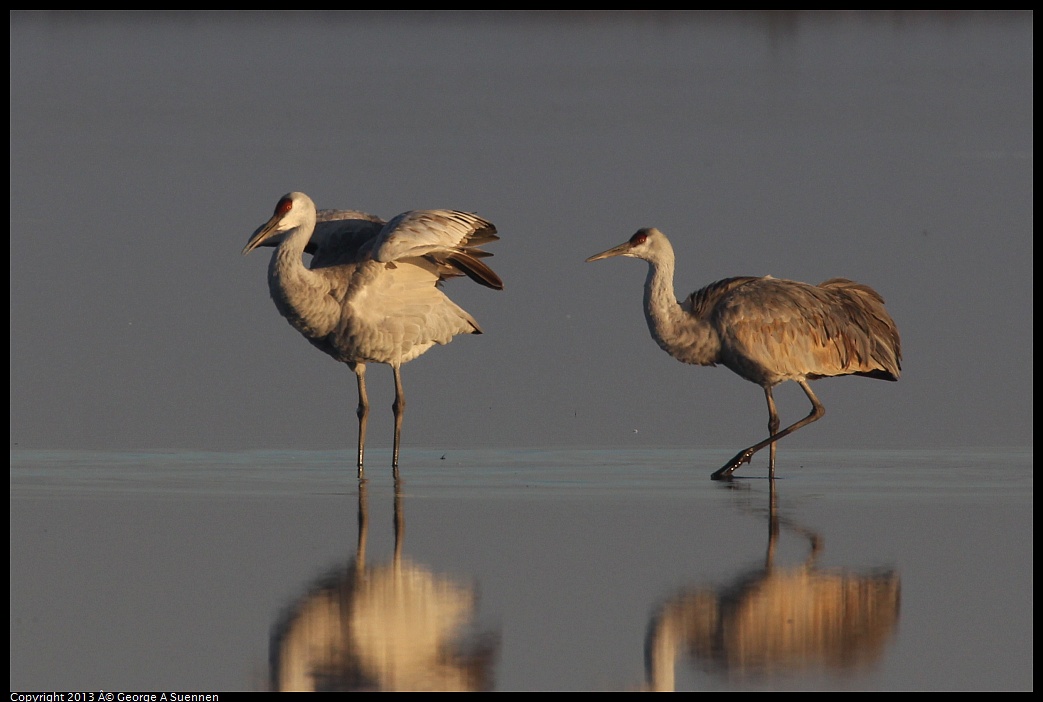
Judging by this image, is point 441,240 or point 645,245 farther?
point 645,245

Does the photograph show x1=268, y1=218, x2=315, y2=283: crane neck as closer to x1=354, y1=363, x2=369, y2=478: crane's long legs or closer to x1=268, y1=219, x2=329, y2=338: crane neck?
x1=268, y1=219, x2=329, y2=338: crane neck

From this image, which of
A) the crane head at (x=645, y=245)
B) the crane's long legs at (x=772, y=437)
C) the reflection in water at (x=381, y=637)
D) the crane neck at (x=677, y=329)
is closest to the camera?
the reflection in water at (x=381, y=637)

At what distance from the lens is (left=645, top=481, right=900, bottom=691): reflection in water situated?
289 inches

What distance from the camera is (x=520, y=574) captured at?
8914mm

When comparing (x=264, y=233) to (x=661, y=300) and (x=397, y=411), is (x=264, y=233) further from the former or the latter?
(x=661, y=300)

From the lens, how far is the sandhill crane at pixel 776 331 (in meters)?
13.4

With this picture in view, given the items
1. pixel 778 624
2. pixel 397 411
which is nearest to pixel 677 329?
pixel 397 411

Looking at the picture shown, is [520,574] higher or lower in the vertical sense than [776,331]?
lower

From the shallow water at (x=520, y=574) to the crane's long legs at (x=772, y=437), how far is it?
157 mm

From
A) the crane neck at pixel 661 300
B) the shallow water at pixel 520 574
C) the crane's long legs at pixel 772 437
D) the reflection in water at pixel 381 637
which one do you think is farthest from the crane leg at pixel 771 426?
the reflection in water at pixel 381 637

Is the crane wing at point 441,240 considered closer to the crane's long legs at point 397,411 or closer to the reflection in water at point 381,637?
the crane's long legs at point 397,411

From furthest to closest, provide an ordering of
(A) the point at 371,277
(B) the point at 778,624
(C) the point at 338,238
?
(C) the point at 338,238
(A) the point at 371,277
(B) the point at 778,624

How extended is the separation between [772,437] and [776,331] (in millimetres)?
866

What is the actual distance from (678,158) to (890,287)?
557cm
